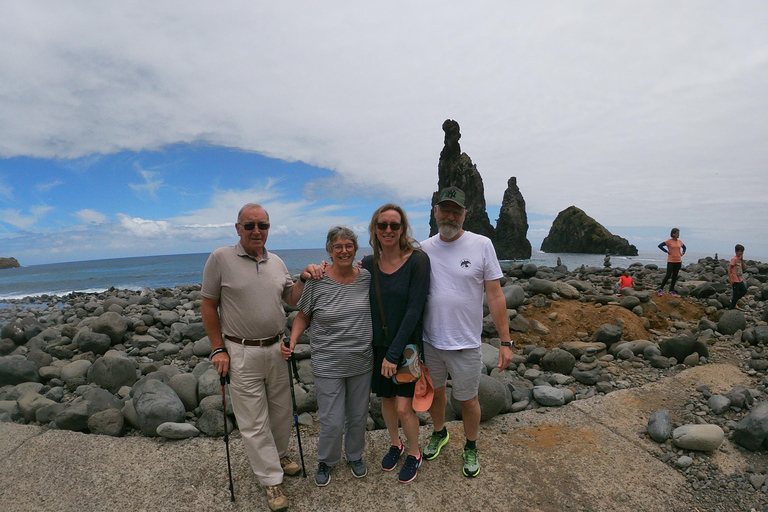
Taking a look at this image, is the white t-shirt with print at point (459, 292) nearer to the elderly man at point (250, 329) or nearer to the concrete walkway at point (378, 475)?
the elderly man at point (250, 329)

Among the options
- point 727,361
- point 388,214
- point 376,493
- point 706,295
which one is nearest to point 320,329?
point 388,214

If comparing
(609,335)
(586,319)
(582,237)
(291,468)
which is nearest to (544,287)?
(586,319)

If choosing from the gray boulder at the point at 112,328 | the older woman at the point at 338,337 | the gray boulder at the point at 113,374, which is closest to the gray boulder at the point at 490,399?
the older woman at the point at 338,337

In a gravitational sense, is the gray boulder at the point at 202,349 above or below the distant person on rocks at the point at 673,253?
below

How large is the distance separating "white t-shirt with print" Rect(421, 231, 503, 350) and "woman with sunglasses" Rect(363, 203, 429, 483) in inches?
5.3

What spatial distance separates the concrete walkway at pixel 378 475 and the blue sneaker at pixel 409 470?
51mm

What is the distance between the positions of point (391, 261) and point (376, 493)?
1.91m

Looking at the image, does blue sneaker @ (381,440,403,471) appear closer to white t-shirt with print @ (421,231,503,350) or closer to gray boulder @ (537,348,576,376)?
white t-shirt with print @ (421,231,503,350)

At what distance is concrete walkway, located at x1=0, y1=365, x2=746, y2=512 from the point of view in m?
3.06

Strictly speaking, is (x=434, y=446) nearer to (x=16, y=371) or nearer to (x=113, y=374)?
(x=113, y=374)

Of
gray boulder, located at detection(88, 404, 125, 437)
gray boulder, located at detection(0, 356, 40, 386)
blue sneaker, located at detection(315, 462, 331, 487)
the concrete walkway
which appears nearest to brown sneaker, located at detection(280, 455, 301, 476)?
the concrete walkway

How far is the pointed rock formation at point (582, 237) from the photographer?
75500 millimetres

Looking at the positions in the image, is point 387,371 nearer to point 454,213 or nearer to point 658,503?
point 454,213

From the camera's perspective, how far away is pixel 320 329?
3094mm
